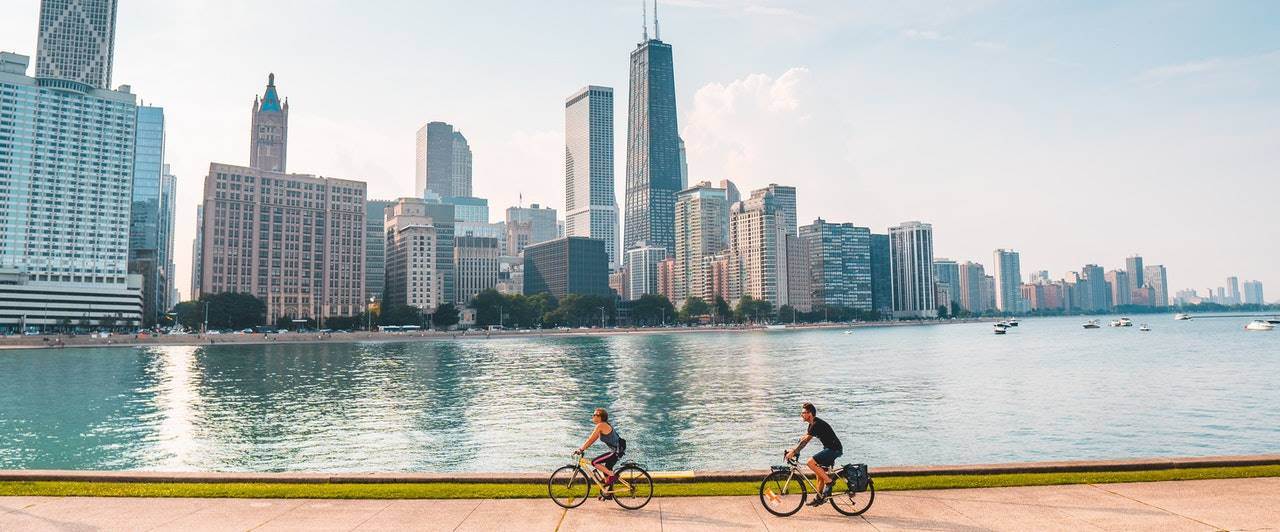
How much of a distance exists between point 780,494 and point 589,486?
4.78 metres

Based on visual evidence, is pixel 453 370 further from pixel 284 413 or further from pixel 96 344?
pixel 96 344

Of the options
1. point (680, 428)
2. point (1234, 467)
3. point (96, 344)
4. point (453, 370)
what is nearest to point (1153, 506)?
point (1234, 467)

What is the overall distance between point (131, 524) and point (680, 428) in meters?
34.9

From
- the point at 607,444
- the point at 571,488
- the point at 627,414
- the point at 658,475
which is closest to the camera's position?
the point at 607,444

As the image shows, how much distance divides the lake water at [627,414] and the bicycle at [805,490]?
688 inches

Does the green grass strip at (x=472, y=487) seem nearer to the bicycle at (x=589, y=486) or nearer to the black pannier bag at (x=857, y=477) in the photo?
the bicycle at (x=589, y=486)

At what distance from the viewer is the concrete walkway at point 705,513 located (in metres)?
17.2

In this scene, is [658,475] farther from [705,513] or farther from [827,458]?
[827,458]

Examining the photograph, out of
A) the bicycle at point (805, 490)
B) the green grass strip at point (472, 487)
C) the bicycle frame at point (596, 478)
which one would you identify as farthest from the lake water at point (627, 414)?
the bicycle at point (805, 490)

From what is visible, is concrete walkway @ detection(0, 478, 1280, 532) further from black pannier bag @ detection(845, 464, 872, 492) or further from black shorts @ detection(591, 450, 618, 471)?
black shorts @ detection(591, 450, 618, 471)

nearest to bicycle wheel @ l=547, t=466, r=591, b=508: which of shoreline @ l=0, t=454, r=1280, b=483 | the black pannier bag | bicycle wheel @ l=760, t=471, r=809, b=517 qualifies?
shoreline @ l=0, t=454, r=1280, b=483

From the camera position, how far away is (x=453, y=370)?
103438mm

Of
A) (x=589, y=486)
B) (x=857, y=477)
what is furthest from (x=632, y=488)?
(x=857, y=477)

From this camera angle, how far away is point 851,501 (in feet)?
60.4
